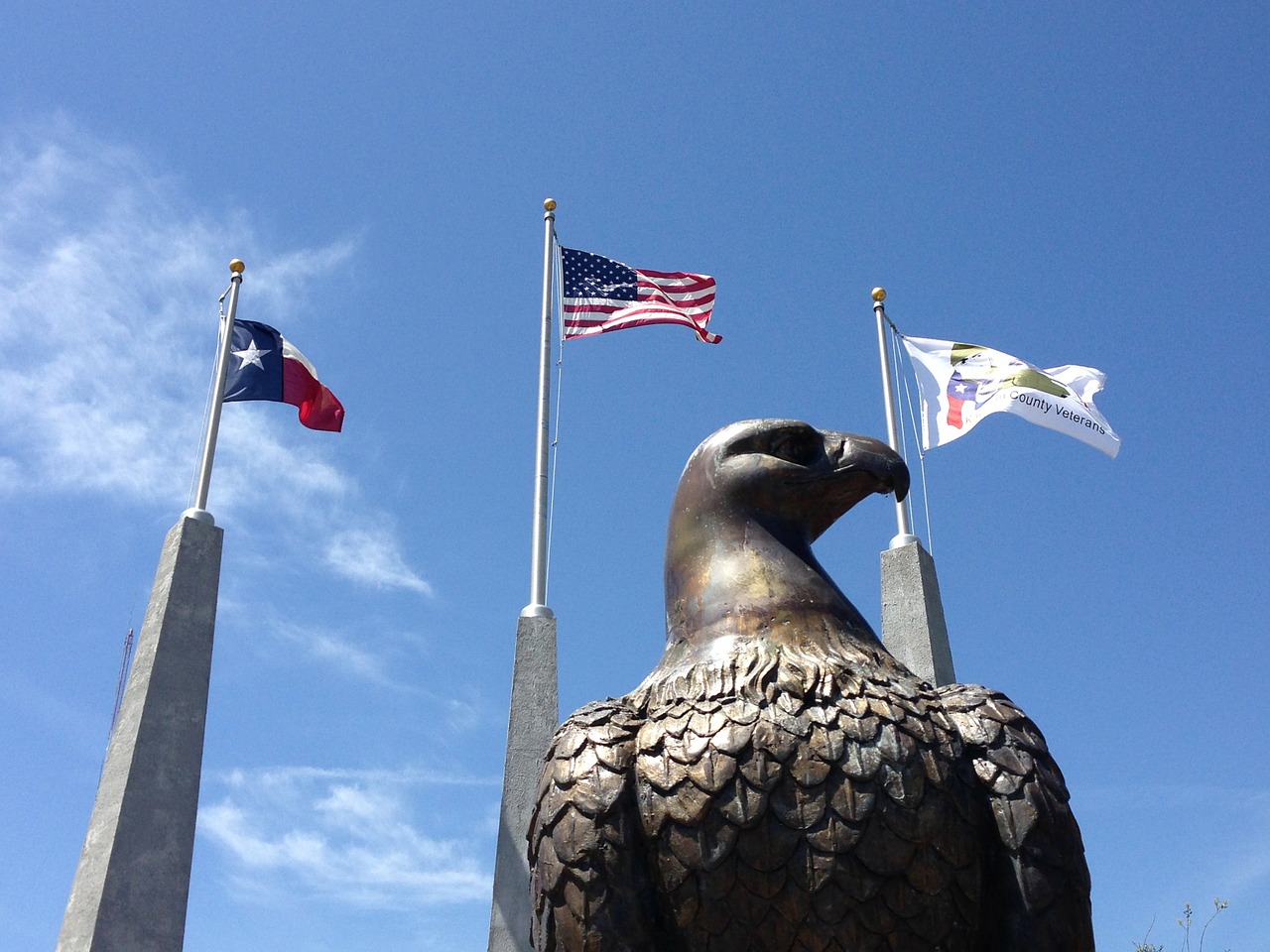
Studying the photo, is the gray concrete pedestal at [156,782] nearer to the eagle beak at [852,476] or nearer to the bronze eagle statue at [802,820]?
the bronze eagle statue at [802,820]

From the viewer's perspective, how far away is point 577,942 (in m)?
3.54

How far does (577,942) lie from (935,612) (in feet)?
29.3

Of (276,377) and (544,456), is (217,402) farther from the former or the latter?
(544,456)

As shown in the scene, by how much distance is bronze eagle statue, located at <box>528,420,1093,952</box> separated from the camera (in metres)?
3.48

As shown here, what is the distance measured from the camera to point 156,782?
33.3 feet

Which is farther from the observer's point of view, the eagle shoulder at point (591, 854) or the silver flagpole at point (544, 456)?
the silver flagpole at point (544, 456)

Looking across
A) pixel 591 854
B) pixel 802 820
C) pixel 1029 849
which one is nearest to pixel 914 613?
pixel 1029 849

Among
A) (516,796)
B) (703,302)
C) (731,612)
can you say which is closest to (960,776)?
(731,612)

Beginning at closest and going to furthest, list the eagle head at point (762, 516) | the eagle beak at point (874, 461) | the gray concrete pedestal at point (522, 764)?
the eagle head at point (762, 516) < the eagle beak at point (874, 461) < the gray concrete pedestal at point (522, 764)

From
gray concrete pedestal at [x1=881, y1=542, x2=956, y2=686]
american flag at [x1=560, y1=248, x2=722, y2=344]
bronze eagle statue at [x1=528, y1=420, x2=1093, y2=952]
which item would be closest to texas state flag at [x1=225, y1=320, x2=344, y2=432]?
american flag at [x1=560, y1=248, x2=722, y2=344]

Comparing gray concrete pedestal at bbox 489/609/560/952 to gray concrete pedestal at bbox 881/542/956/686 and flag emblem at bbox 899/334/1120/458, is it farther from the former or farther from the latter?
flag emblem at bbox 899/334/1120/458

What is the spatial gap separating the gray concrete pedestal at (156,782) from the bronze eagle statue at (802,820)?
734cm

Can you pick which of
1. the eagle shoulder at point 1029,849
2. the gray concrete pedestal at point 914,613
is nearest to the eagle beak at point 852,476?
the eagle shoulder at point 1029,849

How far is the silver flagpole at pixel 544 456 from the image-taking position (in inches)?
429
